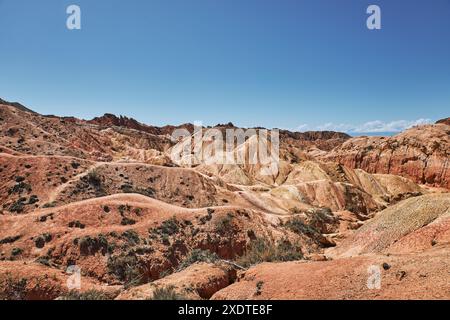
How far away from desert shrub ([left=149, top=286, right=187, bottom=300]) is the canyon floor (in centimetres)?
7

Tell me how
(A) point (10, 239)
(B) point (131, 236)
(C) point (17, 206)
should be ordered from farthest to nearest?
(C) point (17, 206) < (B) point (131, 236) < (A) point (10, 239)

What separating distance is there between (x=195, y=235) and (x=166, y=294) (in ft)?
48.5

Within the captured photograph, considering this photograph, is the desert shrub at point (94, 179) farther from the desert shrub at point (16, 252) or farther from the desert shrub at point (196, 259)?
the desert shrub at point (196, 259)

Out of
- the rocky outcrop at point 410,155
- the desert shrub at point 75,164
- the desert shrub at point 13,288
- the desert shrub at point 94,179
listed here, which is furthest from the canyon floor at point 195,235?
the rocky outcrop at point 410,155

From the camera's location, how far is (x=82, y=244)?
2125 centimetres

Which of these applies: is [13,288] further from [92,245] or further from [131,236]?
[131,236]

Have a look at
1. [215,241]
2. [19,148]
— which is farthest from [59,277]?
[19,148]

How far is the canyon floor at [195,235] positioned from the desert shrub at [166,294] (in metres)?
0.07

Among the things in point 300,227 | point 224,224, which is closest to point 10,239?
point 224,224

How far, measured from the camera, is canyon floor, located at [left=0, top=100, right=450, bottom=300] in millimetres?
11984

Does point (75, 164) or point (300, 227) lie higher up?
point (75, 164)

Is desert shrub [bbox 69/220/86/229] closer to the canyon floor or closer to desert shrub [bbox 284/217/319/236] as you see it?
the canyon floor

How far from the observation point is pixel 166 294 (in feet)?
35.7
